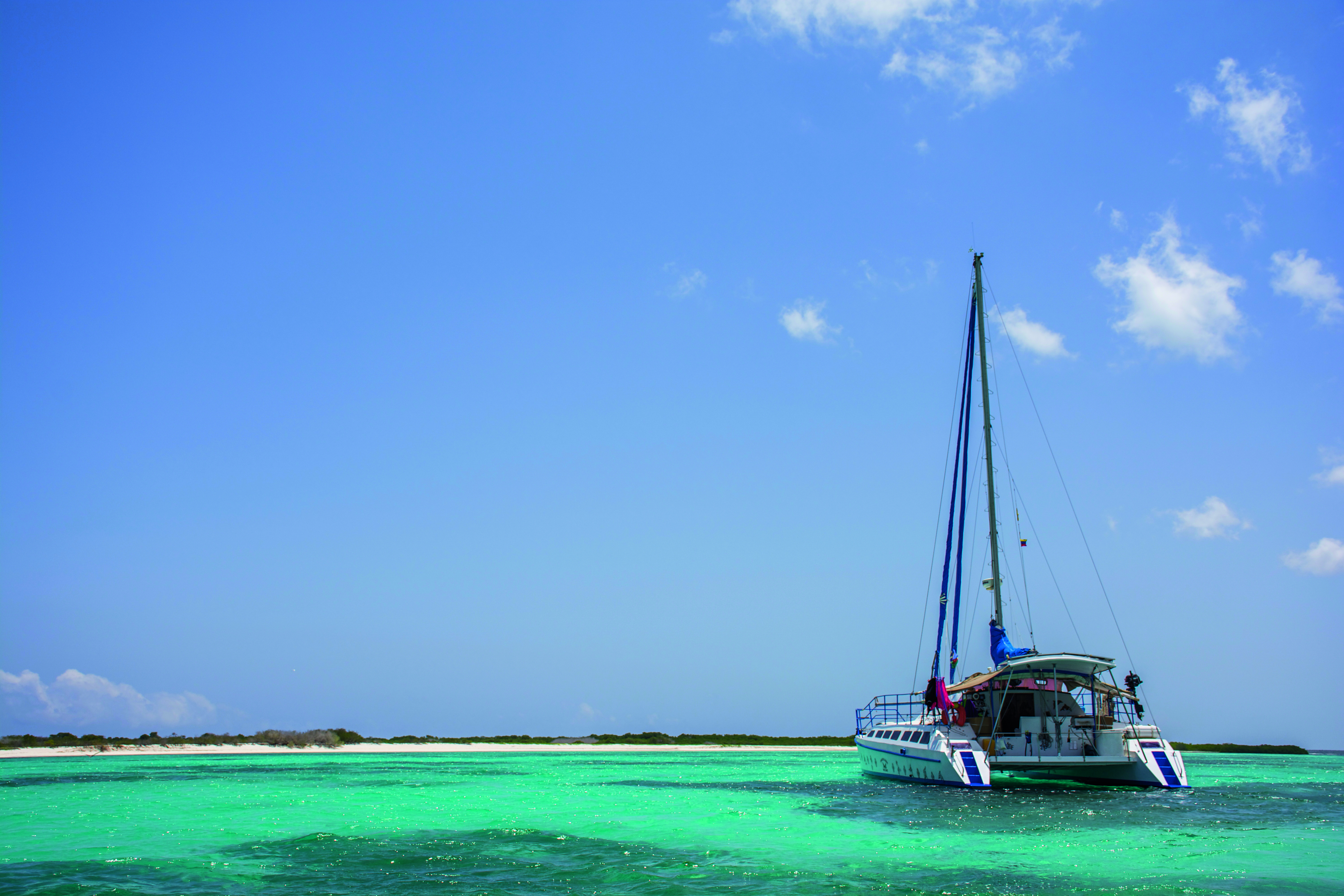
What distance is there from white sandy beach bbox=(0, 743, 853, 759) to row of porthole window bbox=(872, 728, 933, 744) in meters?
49.5

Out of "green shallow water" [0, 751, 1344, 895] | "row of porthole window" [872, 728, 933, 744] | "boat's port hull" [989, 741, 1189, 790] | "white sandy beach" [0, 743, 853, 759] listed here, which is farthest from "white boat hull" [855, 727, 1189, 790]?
"white sandy beach" [0, 743, 853, 759]

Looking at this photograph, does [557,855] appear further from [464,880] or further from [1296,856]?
[1296,856]

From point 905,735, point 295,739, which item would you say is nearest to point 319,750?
point 295,739

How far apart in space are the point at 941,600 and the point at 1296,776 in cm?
2761

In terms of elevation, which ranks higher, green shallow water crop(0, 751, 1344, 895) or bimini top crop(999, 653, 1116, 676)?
bimini top crop(999, 653, 1116, 676)

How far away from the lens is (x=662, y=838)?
17406mm

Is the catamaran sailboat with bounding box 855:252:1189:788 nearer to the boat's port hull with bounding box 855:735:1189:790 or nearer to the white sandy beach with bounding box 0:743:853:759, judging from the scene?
the boat's port hull with bounding box 855:735:1189:790

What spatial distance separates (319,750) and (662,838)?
68.4 m

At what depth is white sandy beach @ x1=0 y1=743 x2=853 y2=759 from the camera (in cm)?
6272

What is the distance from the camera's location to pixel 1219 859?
49.0 ft

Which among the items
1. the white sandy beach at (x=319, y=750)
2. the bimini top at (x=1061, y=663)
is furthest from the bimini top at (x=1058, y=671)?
the white sandy beach at (x=319, y=750)

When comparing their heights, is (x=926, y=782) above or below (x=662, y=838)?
below

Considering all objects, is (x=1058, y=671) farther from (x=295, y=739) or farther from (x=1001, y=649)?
(x=295, y=739)

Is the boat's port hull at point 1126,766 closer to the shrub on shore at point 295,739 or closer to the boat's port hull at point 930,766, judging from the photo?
the boat's port hull at point 930,766
